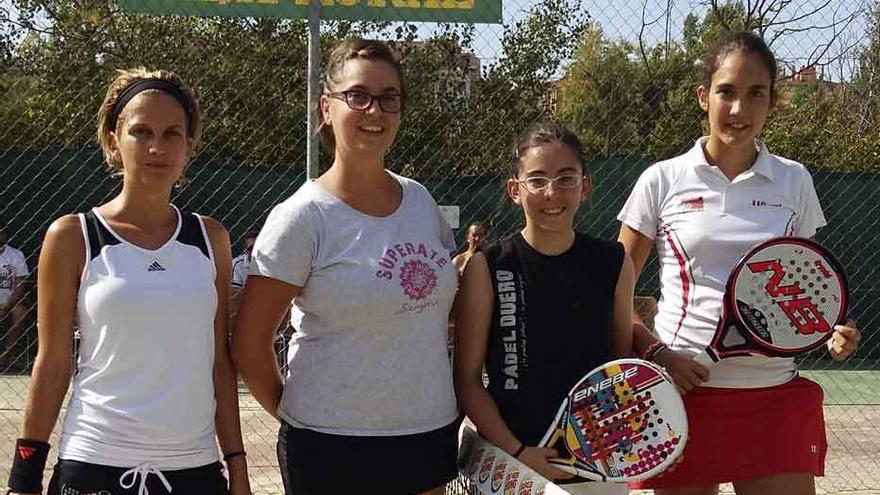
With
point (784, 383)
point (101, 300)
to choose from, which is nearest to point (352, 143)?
point (101, 300)

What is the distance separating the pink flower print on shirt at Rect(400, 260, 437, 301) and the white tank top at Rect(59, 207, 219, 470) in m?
0.45

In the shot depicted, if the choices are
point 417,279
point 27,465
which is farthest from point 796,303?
point 27,465

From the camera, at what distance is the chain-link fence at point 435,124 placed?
692cm

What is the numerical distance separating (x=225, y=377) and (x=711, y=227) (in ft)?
4.43

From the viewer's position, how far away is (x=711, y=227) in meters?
2.91

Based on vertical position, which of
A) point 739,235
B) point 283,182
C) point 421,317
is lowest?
point 421,317

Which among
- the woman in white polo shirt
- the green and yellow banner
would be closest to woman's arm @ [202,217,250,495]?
the woman in white polo shirt

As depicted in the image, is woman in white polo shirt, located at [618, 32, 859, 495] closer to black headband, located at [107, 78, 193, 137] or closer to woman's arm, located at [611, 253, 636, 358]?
woman's arm, located at [611, 253, 636, 358]

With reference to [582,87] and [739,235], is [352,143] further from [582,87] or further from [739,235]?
[582,87]

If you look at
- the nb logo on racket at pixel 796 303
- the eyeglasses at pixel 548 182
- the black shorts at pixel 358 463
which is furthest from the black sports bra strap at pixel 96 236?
the nb logo on racket at pixel 796 303

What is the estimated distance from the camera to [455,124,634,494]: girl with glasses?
2.59 meters

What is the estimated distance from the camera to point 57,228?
7.63 ft

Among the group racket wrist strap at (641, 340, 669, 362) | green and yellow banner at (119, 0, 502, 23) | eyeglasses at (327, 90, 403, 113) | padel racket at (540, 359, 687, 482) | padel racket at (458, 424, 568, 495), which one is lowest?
padel racket at (458, 424, 568, 495)

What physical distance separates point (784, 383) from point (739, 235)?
1.50ft
